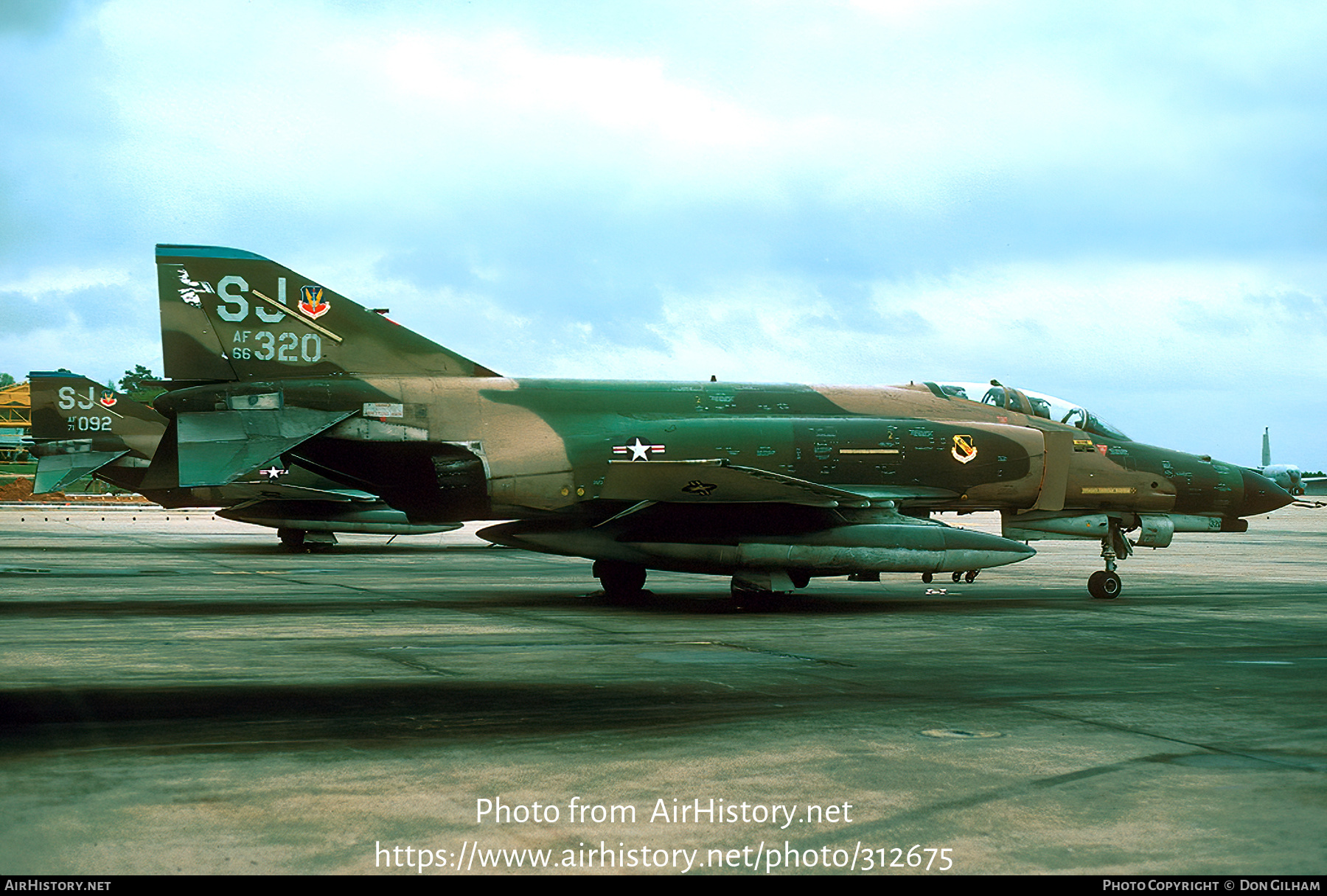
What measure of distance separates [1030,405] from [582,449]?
7.68 metres

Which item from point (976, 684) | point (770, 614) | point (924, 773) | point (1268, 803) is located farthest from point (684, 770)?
point (770, 614)

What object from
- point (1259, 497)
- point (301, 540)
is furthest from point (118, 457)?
point (1259, 497)

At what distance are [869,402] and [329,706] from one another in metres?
11.4

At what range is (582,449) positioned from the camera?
15289mm

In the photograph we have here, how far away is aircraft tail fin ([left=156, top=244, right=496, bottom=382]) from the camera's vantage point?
14.6 m

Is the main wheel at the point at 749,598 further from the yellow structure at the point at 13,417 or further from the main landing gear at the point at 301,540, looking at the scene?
the yellow structure at the point at 13,417

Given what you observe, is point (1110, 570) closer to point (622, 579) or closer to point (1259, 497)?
point (1259, 497)

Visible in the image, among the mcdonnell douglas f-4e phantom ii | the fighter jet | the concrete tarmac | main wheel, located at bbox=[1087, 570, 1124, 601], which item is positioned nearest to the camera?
the concrete tarmac

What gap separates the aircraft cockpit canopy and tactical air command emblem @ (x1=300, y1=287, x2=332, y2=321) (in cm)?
952

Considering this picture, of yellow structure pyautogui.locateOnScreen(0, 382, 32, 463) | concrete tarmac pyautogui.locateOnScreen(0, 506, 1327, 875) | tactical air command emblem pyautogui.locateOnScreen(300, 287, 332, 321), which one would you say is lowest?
concrete tarmac pyautogui.locateOnScreen(0, 506, 1327, 875)

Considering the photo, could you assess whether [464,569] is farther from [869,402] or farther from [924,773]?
[924,773]

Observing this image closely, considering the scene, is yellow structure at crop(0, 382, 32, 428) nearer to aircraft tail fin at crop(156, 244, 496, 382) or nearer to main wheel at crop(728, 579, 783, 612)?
aircraft tail fin at crop(156, 244, 496, 382)

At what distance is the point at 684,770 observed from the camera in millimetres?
5789

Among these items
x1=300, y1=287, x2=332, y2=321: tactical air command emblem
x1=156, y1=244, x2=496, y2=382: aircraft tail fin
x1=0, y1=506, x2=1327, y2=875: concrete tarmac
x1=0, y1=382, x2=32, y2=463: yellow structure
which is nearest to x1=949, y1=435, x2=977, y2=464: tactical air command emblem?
x1=0, y1=506, x2=1327, y2=875: concrete tarmac
